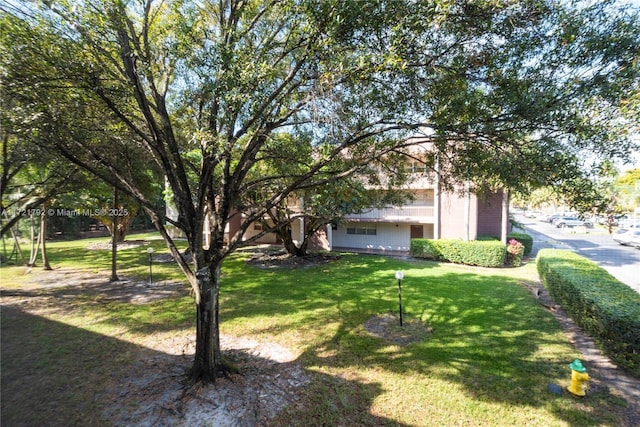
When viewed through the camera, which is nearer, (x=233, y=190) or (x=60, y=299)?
(x=233, y=190)

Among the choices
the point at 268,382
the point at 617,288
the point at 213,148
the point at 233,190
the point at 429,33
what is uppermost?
the point at 429,33

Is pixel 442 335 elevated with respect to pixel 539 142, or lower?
lower

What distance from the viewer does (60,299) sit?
378 inches

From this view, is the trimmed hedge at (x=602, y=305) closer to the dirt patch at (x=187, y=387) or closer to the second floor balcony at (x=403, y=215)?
the dirt patch at (x=187, y=387)

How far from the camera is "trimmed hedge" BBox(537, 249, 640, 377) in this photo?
5.12 meters

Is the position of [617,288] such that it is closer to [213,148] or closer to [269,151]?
[269,151]

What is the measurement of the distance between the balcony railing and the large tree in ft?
45.9

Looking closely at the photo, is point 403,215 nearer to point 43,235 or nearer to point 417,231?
point 417,231

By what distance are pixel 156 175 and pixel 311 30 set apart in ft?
34.9

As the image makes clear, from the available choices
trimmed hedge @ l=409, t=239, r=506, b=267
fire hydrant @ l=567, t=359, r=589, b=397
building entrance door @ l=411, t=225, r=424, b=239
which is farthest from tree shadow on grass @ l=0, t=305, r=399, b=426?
building entrance door @ l=411, t=225, r=424, b=239

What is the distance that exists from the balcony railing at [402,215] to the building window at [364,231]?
1.84m

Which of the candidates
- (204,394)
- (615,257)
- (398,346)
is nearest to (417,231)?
(615,257)

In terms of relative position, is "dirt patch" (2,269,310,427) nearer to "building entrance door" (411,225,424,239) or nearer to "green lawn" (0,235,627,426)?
"green lawn" (0,235,627,426)

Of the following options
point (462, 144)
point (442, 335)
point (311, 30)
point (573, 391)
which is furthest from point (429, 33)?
point (442, 335)
